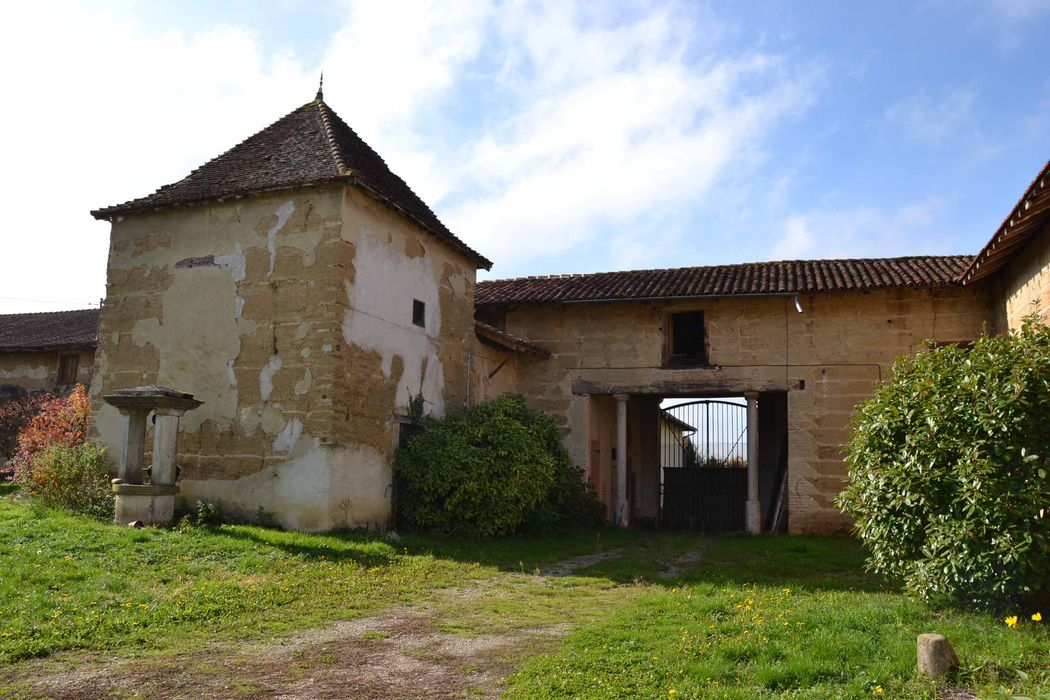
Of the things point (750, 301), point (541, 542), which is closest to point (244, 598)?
point (541, 542)

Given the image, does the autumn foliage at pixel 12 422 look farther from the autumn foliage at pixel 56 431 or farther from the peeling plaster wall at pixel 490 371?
the peeling plaster wall at pixel 490 371

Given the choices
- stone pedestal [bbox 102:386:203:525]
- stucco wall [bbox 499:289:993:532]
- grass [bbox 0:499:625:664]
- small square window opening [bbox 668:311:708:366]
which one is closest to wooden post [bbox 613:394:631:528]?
stucco wall [bbox 499:289:993:532]

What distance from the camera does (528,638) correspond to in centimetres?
684

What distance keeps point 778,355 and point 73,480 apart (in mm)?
12283

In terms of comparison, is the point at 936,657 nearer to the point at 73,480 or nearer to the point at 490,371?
the point at 73,480

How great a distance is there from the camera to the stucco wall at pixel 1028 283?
35.0 ft

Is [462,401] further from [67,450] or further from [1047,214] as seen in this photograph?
[1047,214]

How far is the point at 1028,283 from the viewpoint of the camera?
11.8 meters

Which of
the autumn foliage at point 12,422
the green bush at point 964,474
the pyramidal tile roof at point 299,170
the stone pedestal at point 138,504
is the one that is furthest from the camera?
the autumn foliage at point 12,422

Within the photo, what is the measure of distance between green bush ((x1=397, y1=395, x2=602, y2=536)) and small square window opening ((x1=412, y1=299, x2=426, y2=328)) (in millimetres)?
1697

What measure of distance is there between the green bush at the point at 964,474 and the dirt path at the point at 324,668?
2974 mm

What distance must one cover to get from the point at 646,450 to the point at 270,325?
36.3ft

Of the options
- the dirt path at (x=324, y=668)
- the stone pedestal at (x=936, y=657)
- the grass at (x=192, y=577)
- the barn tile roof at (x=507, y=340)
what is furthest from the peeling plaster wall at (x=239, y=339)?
the stone pedestal at (x=936, y=657)

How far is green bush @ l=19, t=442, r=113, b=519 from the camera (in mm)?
11711
